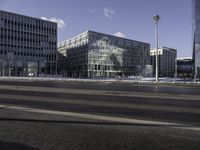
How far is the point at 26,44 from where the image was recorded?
12238 cm

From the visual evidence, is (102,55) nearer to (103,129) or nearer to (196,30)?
(196,30)

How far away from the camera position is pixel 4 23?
114 m

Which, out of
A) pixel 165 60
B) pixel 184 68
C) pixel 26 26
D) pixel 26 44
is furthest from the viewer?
pixel 165 60

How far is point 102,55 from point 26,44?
36.8 m

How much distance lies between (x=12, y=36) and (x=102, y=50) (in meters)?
43.2

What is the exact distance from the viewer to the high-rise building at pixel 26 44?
114750 millimetres

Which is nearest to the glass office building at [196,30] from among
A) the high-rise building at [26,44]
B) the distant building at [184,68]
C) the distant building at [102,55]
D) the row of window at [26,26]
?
the distant building at [184,68]

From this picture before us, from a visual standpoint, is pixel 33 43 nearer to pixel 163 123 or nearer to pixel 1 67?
pixel 1 67

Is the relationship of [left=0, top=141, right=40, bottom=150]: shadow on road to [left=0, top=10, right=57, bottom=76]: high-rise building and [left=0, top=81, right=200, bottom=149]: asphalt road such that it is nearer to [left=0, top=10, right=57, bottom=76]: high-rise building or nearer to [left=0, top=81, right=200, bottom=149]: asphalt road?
[left=0, top=81, right=200, bottom=149]: asphalt road

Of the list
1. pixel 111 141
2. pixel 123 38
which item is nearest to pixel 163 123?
pixel 111 141

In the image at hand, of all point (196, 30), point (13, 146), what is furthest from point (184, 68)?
point (13, 146)

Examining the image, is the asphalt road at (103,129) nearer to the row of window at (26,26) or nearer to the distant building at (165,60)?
the row of window at (26,26)

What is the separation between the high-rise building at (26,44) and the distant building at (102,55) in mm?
13436

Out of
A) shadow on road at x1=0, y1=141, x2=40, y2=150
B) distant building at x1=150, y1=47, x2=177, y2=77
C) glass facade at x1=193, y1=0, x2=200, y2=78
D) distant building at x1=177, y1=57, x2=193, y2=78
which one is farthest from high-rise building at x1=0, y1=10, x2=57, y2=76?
shadow on road at x1=0, y1=141, x2=40, y2=150
